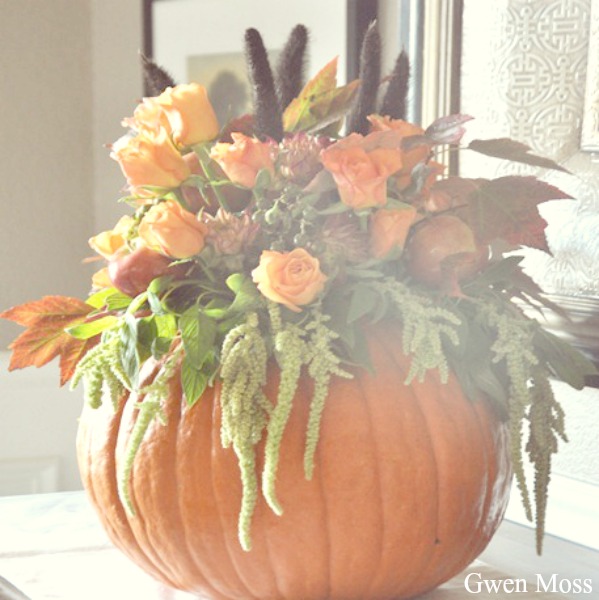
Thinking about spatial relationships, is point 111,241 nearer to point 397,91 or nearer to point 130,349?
point 130,349

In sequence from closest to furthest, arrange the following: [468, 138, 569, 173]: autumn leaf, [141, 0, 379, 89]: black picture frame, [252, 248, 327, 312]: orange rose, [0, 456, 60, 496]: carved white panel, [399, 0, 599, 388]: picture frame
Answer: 1. [252, 248, 327, 312]: orange rose
2. [468, 138, 569, 173]: autumn leaf
3. [399, 0, 599, 388]: picture frame
4. [141, 0, 379, 89]: black picture frame
5. [0, 456, 60, 496]: carved white panel

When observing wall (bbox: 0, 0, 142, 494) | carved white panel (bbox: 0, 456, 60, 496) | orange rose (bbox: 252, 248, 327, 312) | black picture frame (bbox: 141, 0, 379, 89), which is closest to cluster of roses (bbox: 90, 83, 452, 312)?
orange rose (bbox: 252, 248, 327, 312)

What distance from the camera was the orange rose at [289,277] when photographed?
71 cm

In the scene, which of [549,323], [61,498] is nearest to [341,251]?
[549,323]

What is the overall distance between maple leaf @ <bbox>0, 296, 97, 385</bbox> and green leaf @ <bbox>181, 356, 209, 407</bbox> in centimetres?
14

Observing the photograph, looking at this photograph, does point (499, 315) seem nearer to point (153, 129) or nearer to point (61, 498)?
point (153, 129)

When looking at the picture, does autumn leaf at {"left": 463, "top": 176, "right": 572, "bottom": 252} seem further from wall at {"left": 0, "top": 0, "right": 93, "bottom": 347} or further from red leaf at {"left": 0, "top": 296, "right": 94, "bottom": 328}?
wall at {"left": 0, "top": 0, "right": 93, "bottom": 347}

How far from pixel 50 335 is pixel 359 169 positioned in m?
0.29

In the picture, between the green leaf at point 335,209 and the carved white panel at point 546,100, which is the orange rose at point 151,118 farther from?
the carved white panel at point 546,100

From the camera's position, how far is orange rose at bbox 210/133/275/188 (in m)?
0.75

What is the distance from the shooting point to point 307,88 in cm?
84

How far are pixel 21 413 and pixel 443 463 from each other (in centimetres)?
108

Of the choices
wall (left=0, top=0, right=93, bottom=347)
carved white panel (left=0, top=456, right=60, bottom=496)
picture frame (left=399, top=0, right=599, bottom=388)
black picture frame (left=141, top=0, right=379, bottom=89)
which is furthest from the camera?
wall (left=0, top=0, right=93, bottom=347)

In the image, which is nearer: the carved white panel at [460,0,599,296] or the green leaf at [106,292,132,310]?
the green leaf at [106,292,132,310]
